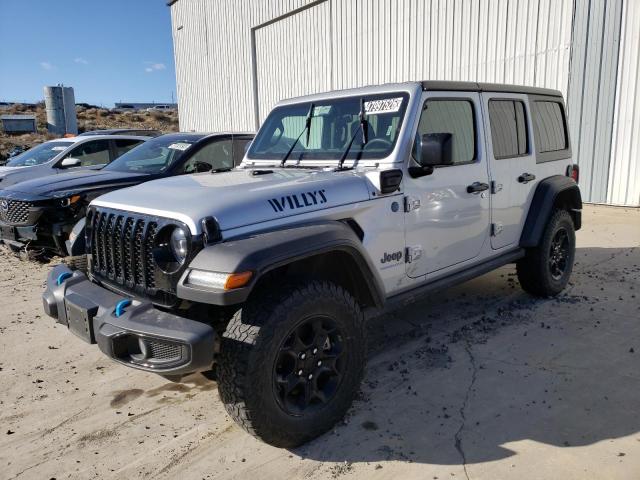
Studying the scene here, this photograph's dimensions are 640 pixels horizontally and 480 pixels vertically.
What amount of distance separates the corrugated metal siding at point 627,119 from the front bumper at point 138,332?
31.2 feet

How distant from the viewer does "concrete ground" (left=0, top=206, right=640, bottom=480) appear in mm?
2652

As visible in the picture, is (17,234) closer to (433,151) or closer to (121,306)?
(121,306)

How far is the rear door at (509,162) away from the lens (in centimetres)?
423

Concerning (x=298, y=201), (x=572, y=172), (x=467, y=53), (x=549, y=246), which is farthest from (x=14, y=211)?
(x=467, y=53)

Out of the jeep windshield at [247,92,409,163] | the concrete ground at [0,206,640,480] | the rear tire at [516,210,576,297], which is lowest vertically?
the concrete ground at [0,206,640,480]

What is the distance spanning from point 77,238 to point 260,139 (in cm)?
165

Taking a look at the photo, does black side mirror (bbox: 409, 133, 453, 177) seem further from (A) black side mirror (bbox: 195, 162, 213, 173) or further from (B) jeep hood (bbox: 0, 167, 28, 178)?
(B) jeep hood (bbox: 0, 167, 28, 178)

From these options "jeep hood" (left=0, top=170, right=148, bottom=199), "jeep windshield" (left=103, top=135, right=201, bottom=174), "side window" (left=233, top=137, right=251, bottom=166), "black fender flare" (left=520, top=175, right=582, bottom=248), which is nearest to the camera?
"black fender flare" (left=520, top=175, right=582, bottom=248)

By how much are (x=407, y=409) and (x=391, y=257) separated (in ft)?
3.10

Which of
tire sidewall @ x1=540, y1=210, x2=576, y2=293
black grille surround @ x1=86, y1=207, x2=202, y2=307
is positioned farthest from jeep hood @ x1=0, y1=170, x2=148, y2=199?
tire sidewall @ x1=540, y1=210, x2=576, y2=293

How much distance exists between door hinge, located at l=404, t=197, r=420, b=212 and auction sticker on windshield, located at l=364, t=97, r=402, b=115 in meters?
0.63

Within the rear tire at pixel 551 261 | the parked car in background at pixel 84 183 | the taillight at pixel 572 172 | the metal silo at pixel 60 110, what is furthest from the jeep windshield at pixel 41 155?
the metal silo at pixel 60 110

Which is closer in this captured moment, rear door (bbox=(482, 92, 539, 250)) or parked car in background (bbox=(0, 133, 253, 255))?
rear door (bbox=(482, 92, 539, 250))

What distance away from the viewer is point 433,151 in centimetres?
329
